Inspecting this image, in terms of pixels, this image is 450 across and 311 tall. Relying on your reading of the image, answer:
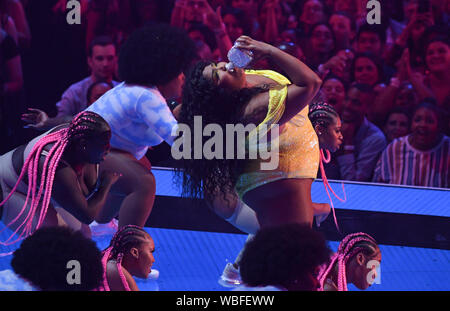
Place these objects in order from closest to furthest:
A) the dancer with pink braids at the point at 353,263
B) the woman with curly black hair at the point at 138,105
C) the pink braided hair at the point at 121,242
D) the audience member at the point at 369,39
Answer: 1. the dancer with pink braids at the point at 353,263
2. the pink braided hair at the point at 121,242
3. the woman with curly black hair at the point at 138,105
4. the audience member at the point at 369,39

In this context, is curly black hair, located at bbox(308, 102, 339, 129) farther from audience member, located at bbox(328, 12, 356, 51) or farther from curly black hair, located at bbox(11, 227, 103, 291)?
audience member, located at bbox(328, 12, 356, 51)

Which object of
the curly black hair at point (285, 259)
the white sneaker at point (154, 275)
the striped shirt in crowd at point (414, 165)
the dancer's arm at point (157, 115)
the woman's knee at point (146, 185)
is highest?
the dancer's arm at point (157, 115)

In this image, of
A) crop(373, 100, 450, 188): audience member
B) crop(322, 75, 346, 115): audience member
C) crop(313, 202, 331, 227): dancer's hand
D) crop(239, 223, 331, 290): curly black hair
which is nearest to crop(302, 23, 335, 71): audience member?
crop(322, 75, 346, 115): audience member

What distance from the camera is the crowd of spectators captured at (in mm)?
4270

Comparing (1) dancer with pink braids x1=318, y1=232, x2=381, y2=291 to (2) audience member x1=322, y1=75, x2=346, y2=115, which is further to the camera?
(2) audience member x1=322, y1=75, x2=346, y2=115

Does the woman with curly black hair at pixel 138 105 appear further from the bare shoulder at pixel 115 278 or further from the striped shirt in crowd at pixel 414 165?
the striped shirt in crowd at pixel 414 165

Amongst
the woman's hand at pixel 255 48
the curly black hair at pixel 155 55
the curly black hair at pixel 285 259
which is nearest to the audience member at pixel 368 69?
the curly black hair at pixel 155 55

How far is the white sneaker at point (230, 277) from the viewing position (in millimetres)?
3275

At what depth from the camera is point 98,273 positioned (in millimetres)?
2248

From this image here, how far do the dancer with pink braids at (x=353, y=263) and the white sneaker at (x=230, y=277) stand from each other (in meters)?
0.84

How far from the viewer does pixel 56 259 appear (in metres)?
2.15

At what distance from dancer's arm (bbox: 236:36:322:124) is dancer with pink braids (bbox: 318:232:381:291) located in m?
0.52

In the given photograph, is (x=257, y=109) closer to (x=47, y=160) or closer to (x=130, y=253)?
(x=130, y=253)
